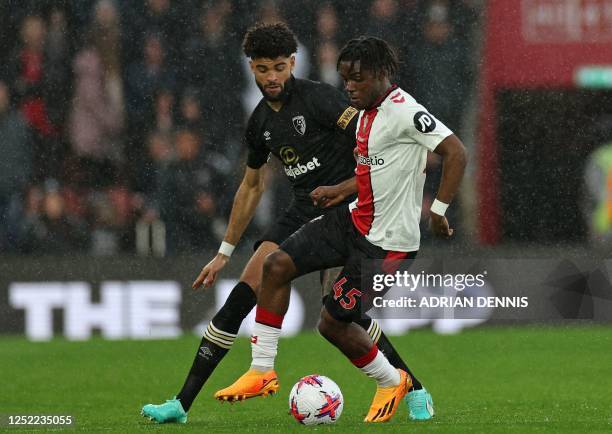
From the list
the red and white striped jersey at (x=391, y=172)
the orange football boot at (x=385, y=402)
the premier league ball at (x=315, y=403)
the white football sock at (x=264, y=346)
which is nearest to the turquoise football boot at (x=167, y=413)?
the white football sock at (x=264, y=346)

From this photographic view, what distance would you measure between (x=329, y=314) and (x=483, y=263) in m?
6.03

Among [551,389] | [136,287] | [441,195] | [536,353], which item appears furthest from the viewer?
[136,287]

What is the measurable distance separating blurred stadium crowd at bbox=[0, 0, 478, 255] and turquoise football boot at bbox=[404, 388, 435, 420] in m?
5.98

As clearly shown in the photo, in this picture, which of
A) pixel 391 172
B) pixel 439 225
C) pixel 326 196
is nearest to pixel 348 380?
pixel 326 196

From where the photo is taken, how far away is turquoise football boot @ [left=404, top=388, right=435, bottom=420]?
727 centimetres

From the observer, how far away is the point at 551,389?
9086mm

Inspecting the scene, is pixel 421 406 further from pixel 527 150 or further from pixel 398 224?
pixel 527 150

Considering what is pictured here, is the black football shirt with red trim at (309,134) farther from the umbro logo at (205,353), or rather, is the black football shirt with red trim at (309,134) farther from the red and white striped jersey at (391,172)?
the umbro logo at (205,353)

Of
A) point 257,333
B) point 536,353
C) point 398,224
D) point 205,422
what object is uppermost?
point 398,224

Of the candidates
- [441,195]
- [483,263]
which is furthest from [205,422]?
[483,263]

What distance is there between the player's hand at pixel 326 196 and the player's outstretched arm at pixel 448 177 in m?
0.50

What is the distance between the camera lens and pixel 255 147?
7590 mm

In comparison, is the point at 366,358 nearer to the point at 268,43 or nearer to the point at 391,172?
the point at 391,172

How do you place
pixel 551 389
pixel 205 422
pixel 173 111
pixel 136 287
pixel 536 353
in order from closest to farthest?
pixel 205 422 < pixel 551 389 < pixel 536 353 < pixel 136 287 < pixel 173 111
